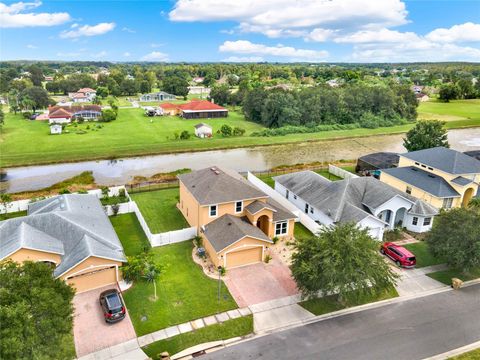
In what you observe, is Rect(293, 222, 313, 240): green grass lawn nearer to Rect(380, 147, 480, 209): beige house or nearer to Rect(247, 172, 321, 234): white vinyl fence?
Rect(247, 172, 321, 234): white vinyl fence

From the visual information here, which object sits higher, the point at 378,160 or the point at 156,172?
the point at 378,160

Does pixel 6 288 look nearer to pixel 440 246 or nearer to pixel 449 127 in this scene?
pixel 440 246

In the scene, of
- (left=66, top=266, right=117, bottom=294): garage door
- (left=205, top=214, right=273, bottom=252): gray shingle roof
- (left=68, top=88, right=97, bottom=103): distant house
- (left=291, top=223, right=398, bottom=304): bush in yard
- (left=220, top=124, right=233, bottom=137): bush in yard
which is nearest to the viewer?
(left=291, top=223, right=398, bottom=304): bush in yard

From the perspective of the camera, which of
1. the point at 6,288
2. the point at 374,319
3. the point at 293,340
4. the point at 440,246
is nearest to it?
the point at 6,288

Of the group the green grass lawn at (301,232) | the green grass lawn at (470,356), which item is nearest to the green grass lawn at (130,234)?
the green grass lawn at (301,232)

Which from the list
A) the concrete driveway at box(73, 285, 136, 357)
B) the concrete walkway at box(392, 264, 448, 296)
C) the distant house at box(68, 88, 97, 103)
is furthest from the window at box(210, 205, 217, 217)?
the distant house at box(68, 88, 97, 103)

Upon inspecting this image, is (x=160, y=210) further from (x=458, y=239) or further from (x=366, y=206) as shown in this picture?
(x=458, y=239)

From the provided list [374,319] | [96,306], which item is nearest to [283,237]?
[374,319]
